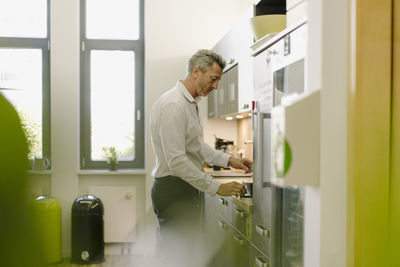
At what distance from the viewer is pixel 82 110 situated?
4.68 m

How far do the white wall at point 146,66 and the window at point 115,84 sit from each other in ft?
0.68

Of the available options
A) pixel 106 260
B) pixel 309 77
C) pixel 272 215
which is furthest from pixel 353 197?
pixel 106 260

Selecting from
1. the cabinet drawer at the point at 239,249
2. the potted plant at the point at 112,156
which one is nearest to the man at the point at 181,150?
the cabinet drawer at the point at 239,249

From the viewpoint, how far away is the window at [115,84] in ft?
15.5

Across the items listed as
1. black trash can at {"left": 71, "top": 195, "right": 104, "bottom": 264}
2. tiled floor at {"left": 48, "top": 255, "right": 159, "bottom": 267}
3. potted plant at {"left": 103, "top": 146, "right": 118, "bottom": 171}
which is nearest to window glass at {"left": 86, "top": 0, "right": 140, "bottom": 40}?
potted plant at {"left": 103, "top": 146, "right": 118, "bottom": 171}

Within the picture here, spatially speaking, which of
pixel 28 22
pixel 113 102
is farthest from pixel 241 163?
pixel 28 22

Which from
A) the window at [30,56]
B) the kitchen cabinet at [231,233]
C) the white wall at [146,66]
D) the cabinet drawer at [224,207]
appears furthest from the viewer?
the window at [30,56]

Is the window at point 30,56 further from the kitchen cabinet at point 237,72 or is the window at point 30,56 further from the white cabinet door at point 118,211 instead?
the kitchen cabinet at point 237,72

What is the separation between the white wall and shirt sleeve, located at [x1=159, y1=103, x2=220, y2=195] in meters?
2.12

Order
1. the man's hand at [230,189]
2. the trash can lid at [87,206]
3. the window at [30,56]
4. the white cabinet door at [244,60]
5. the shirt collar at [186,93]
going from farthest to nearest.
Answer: the window at [30,56] → the trash can lid at [87,206] → the white cabinet door at [244,60] → the shirt collar at [186,93] → the man's hand at [230,189]

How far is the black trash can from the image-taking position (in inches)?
164

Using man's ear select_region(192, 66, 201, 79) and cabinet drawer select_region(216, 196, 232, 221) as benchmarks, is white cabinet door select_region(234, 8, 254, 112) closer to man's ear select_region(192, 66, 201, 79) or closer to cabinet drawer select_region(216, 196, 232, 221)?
man's ear select_region(192, 66, 201, 79)

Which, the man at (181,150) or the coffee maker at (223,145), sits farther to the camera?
the coffee maker at (223,145)

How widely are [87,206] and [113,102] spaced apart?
3.95ft
